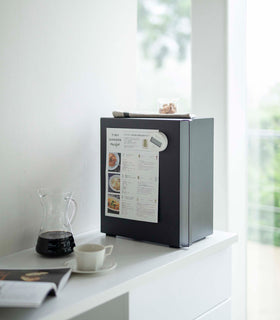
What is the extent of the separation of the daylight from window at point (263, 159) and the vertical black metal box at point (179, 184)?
0.72 meters

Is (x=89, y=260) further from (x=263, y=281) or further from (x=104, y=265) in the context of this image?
(x=263, y=281)

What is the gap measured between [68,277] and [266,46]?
147 cm

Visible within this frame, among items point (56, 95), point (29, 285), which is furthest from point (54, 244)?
point (56, 95)

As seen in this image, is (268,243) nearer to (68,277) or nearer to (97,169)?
(97,169)

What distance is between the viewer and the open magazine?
1.05 meters

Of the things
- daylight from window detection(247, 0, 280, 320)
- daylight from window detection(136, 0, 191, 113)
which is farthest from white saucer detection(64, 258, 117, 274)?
daylight from window detection(136, 0, 191, 113)

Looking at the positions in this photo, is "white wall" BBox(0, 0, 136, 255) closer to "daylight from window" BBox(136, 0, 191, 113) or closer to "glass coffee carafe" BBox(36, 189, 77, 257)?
"glass coffee carafe" BBox(36, 189, 77, 257)

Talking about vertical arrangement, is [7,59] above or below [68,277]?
above

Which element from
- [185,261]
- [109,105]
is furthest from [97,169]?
[185,261]

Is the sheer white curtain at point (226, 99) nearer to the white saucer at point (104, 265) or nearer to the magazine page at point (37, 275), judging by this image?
the white saucer at point (104, 265)

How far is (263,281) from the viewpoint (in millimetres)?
2381

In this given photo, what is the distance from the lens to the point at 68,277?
1257 mm

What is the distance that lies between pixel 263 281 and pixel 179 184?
1107 millimetres

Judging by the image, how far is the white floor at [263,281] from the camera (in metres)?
2.36
